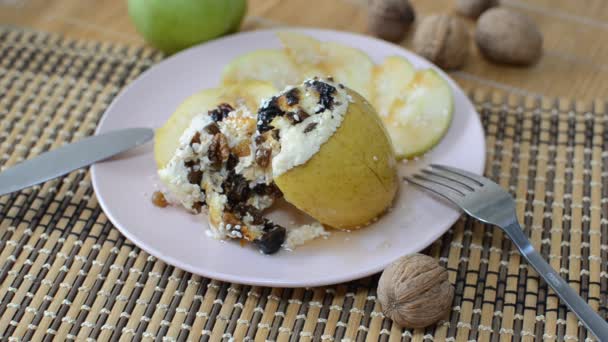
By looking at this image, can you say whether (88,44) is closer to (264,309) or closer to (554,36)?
(264,309)

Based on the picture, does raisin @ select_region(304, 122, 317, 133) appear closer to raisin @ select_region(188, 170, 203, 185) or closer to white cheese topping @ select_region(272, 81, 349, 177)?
white cheese topping @ select_region(272, 81, 349, 177)

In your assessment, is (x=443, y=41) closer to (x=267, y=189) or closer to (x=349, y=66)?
(x=349, y=66)

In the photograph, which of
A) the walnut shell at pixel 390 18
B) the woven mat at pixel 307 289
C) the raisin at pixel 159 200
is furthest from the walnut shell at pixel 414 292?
the walnut shell at pixel 390 18

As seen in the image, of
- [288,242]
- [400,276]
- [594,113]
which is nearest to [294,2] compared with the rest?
[594,113]

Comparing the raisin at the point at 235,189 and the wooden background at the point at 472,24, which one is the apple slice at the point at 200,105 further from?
the wooden background at the point at 472,24

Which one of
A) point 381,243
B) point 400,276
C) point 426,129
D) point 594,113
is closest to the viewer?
point 400,276
